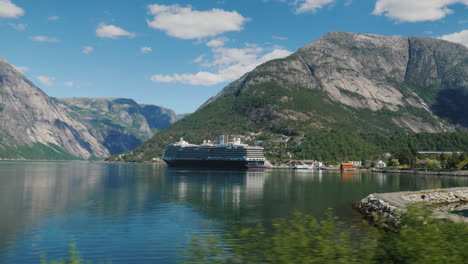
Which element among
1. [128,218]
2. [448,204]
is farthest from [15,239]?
[448,204]

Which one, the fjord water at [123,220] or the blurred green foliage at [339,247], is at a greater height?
the blurred green foliage at [339,247]

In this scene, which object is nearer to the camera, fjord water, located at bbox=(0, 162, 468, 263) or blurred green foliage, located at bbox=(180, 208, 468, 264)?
blurred green foliage, located at bbox=(180, 208, 468, 264)

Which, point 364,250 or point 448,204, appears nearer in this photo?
point 364,250

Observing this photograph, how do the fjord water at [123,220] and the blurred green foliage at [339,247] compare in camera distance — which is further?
the fjord water at [123,220]

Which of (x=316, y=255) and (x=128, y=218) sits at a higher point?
(x=316, y=255)

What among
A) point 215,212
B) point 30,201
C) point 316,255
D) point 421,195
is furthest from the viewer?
point 421,195

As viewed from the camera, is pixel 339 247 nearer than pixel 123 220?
Yes

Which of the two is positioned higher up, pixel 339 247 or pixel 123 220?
pixel 339 247

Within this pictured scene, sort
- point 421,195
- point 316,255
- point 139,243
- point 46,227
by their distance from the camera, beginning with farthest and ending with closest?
1. point 421,195
2. point 46,227
3. point 139,243
4. point 316,255

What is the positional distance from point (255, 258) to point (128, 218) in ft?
129

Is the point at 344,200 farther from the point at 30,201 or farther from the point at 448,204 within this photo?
the point at 30,201

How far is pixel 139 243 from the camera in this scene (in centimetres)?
3481

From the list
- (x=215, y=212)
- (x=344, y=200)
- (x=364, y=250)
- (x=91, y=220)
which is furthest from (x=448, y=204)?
(x=364, y=250)

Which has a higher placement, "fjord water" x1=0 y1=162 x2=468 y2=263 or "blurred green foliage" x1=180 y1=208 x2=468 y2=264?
"blurred green foliage" x1=180 y1=208 x2=468 y2=264
